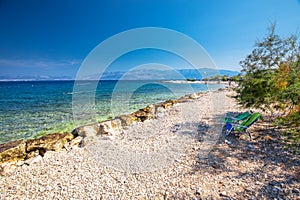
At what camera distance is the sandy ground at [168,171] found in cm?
270

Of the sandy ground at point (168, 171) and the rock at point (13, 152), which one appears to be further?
the rock at point (13, 152)

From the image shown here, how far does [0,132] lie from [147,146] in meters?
8.11

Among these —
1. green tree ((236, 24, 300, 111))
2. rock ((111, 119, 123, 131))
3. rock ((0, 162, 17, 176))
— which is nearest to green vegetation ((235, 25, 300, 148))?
green tree ((236, 24, 300, 111))

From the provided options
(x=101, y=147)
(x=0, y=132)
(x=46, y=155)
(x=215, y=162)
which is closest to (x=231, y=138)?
(x=215, y=162)

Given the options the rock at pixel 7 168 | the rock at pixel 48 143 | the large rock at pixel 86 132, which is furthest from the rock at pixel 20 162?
the large rock at pixel 86 132

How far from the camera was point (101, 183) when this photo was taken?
3.07m

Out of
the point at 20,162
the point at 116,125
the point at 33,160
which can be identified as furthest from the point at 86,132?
the point at 20,162

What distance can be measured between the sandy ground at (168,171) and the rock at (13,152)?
655 millimetres

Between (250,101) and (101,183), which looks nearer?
(101,183)

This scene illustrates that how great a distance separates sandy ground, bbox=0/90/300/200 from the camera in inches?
106

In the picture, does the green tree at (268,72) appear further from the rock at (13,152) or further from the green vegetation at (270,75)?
the rock at (13,152)

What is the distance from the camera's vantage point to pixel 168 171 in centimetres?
336

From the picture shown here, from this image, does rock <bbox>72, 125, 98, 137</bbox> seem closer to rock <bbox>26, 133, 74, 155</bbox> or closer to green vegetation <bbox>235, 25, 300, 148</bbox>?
rock <bbox>26, 133, 74, 155</bbox>

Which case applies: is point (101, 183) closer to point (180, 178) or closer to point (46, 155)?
point (180, 178)
